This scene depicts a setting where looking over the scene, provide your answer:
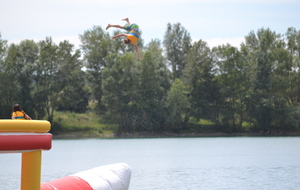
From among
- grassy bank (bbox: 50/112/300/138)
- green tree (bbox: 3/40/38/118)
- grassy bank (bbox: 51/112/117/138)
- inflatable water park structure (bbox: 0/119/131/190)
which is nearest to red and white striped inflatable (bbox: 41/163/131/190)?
inflatable water park structure (bbox: 0/119/131/190)

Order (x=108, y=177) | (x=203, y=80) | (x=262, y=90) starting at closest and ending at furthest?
(x=108, y=177), (x=262, y=90), (x=203, y=80)

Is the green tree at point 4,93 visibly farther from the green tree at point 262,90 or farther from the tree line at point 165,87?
the green tree at point 262,90

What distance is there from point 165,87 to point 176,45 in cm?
1537

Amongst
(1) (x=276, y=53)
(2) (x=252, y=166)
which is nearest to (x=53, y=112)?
(1) (x=276, y=53)

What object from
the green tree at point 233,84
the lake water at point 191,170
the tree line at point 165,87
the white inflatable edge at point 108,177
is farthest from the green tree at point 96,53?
the white inflatable edge at point 108,177

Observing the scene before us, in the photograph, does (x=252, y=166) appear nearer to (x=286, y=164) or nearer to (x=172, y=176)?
(x=286, y=164)

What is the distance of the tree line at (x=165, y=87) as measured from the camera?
68.5m

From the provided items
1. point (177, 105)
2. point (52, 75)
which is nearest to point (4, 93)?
point (52, 75)

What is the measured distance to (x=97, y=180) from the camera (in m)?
7.29

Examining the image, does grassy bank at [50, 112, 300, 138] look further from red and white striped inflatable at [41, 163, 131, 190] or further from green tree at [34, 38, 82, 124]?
red and white striped inflatable at [41, 163, 131, 190]

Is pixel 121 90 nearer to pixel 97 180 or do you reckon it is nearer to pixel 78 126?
pixel 78 126

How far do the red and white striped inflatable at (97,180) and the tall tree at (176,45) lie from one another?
75.4m

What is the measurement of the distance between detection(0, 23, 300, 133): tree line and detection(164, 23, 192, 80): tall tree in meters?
8.52

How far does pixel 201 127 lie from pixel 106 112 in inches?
524
